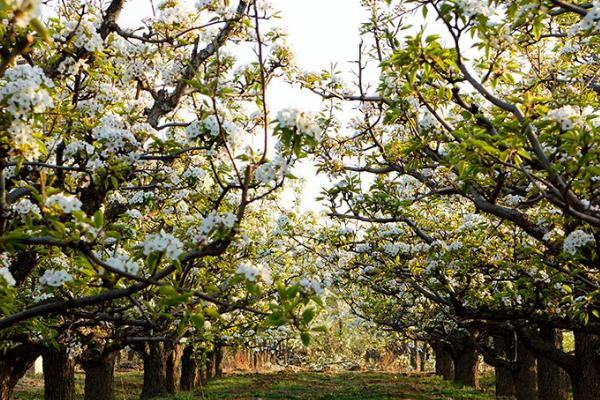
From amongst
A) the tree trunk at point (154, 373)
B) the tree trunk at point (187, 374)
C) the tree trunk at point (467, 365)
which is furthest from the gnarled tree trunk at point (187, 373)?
the tree trunk at point (467, 365)

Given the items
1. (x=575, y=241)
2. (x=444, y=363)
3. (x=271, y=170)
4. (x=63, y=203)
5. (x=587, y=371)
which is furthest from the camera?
(x=444, y=363)

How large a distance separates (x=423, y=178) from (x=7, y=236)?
512cm

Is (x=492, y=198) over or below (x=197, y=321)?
over

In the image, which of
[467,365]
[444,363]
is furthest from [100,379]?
[444,363]

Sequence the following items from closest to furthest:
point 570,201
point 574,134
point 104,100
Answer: point 574,134 → point 570,201 → point 104,100

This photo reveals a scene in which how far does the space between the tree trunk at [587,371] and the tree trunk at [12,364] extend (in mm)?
10573

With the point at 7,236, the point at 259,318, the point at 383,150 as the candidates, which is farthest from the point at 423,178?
the point at 259,318

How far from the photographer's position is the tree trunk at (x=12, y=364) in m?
9.84

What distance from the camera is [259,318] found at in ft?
42.2

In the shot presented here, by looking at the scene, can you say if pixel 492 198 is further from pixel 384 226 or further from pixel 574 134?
pixel 384 226

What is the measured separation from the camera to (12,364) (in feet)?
34.1

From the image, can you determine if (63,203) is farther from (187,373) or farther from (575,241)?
(187,373)

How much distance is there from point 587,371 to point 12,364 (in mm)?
11479

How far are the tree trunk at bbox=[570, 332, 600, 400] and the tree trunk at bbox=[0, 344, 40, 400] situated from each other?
34.7ft
